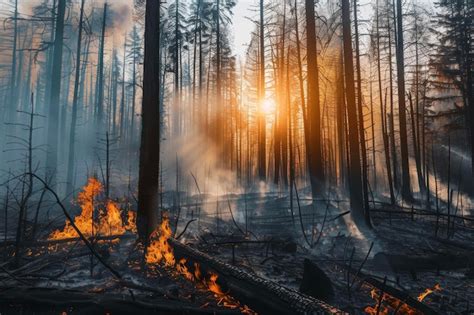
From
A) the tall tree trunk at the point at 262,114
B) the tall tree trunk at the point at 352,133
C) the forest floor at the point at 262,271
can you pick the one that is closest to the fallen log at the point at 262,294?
the forest floor at the point at 262,271

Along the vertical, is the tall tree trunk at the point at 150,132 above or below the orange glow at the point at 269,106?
below

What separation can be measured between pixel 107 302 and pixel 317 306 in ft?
7.73

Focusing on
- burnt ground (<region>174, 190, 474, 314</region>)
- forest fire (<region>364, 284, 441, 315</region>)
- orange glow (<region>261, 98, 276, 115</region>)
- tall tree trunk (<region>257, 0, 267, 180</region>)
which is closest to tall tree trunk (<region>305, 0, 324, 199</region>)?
burnt ground (<region>174, 190, 474, 314</region>)

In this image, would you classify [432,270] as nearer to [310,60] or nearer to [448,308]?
[448,308]

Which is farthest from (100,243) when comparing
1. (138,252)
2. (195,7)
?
(195,7)

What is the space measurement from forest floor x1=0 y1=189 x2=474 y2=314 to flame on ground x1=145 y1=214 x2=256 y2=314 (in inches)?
3.2

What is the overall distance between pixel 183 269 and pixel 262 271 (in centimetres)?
139

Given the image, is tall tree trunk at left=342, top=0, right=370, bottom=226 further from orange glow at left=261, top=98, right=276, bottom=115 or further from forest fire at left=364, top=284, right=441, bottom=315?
orange glow at left=261, top=98, right=276, bottom=115

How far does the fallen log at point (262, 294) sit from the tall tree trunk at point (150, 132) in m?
2.95

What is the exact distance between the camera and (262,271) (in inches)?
212

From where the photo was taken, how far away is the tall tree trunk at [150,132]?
700 cm

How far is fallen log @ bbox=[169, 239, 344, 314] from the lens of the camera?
271 centimetres

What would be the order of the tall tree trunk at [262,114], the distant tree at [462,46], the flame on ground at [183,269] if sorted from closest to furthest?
1. the flame on ground at [183,269]
2. the distant tree at [462,46]
3. the tall tree trunk at [262,114]

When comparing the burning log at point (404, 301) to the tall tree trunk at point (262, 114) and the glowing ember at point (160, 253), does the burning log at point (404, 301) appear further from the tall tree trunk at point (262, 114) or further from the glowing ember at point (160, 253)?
the tall tree trunk at point (262, 114)
